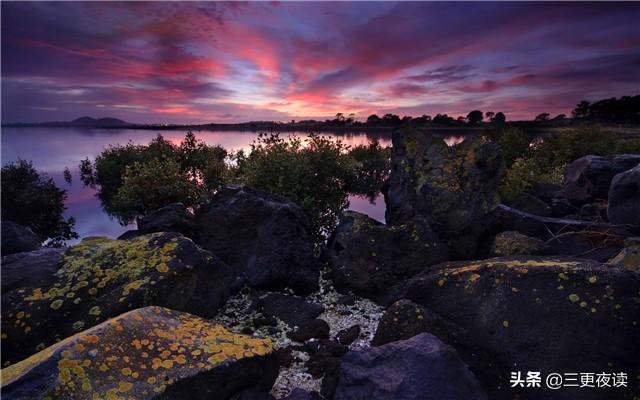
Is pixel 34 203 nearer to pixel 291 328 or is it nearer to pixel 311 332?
pixel 291 328

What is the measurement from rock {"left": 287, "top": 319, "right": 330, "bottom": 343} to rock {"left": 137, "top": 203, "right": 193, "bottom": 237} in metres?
5.68

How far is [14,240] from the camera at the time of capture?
34.3 feet

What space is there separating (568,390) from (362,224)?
7.24 m

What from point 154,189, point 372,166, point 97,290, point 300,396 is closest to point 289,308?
point 300,396

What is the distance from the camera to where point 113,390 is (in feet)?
15.9

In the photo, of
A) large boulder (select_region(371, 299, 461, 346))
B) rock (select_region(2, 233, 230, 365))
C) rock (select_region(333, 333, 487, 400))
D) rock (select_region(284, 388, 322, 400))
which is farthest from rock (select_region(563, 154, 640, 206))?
rock (select_region(2, 233, 230, 365))

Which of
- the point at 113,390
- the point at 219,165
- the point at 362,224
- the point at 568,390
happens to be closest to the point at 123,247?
the point at 113,390

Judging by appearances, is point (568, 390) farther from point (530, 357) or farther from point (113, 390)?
point (113, 390)

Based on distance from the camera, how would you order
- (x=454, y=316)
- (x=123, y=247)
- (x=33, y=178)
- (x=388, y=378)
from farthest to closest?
(x=33, y=178) < (x=123, y=247) < (x=454, y=316) < (x=388, y=378)

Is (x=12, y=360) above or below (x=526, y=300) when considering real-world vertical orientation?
below

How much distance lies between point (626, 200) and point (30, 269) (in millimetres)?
15613

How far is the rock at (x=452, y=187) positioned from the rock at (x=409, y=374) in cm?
773

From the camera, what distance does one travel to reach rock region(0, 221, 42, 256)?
10.3 meters

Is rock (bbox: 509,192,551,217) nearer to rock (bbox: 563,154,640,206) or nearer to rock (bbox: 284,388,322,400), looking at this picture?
rock (bbox: 563,154,640,206)
